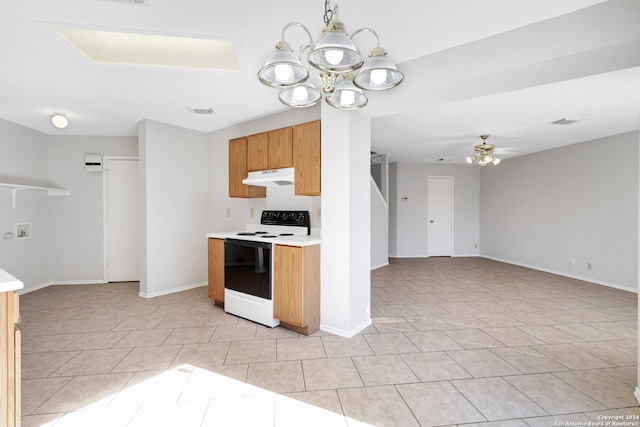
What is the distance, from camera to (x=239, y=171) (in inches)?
146

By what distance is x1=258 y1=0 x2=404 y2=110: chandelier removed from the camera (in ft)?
4.00

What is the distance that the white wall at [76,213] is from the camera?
448 cm

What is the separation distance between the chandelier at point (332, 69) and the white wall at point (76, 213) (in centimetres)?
439


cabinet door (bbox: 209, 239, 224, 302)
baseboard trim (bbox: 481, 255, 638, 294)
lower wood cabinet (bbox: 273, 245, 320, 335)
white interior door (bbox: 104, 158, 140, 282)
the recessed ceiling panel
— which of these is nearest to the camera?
the recessed ceiling panel

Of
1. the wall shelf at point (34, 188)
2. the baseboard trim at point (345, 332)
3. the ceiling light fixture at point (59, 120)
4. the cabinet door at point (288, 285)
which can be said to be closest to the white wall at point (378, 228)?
the baseboard trim at point (345, 332)

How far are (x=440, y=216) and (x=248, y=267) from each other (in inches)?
226

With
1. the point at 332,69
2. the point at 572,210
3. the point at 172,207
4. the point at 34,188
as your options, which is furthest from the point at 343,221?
the point at 572,210

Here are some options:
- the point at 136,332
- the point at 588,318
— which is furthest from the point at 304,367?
the point at 588,318

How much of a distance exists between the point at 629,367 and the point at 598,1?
2.61m

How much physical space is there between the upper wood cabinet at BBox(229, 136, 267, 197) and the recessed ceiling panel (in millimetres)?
1236

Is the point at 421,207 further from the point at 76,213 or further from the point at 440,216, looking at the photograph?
the point at 76,213

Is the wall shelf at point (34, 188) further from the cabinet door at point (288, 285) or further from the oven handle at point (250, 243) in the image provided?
the cabinet door at point (288, 285)

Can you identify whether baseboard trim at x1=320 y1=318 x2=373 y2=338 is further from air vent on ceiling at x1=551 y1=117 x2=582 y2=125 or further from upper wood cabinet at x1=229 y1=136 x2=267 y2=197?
air vent on ceiling at x1=551 y1=117 x2=582 y2=125

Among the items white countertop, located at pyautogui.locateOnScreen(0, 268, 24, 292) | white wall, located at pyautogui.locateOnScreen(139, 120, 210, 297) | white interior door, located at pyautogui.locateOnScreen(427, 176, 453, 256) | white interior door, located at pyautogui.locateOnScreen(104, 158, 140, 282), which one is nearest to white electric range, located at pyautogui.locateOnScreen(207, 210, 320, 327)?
white wall, located at pyautogui.locateOnScreen(139, 120, 210, 297)
